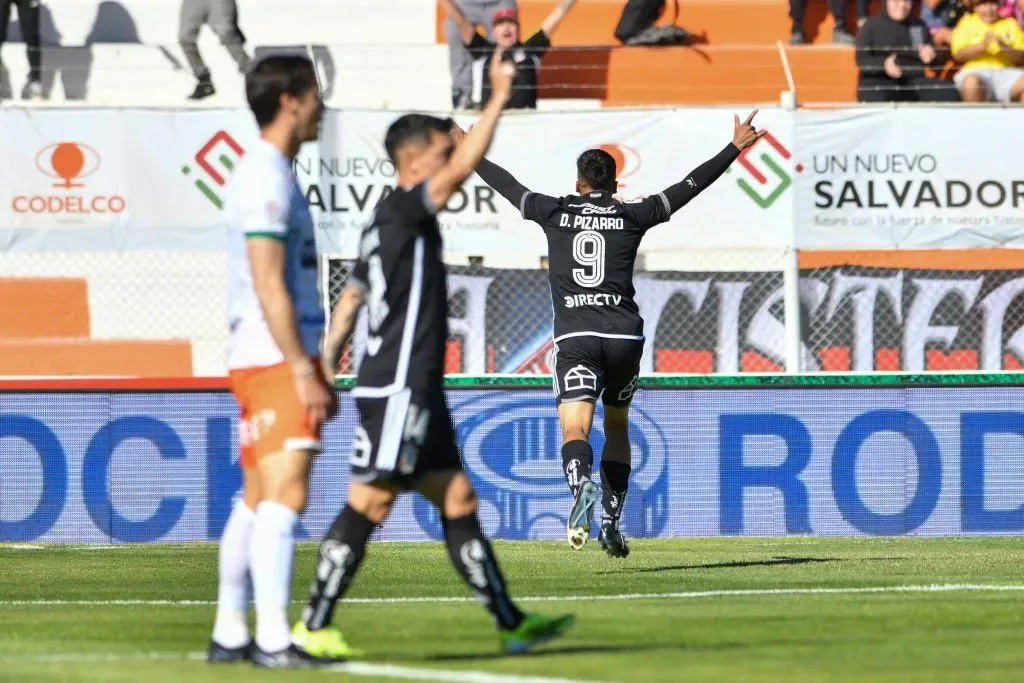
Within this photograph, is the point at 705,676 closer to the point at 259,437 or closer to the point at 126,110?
the point at 259,437

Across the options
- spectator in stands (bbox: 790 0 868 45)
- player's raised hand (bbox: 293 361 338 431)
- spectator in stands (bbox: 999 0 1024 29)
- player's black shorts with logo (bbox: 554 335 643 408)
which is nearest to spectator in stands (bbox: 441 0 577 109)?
spectator in stands (bbox: 790 0 868 45)

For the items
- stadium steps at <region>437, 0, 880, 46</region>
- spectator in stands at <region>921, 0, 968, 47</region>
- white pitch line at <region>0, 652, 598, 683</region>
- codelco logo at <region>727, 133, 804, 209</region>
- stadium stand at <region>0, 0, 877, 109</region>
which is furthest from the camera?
stadium steps at <region>437, 0, 880, 46</region>

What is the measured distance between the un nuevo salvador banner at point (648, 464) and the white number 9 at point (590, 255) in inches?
140

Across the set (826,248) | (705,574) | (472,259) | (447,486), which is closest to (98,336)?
(472,259)

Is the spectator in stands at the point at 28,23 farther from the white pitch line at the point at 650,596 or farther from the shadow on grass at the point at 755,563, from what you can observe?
the white pitch line at the point at 650,596

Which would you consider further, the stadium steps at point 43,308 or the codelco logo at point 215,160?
the codelco logo at point 215,160

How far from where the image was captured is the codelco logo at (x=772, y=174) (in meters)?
17.9

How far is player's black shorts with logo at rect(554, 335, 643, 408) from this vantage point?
11.2 m

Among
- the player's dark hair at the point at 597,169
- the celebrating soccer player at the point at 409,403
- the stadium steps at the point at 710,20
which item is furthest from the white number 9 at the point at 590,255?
the stadium steps at the point at 710,20

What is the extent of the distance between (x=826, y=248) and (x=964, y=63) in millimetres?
3172

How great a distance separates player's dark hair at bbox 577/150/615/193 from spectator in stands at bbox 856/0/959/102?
28.2 feet

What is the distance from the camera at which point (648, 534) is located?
47.9 ft

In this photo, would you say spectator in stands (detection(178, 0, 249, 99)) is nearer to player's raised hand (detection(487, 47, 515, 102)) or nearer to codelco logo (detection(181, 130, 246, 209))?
codelco logo (detection(181, 130, 246, 209))

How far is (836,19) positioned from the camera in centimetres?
2169
